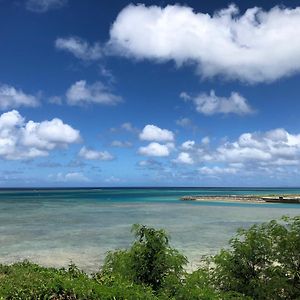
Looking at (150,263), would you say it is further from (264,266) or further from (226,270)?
(264,266)

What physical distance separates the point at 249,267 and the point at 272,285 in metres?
1.45

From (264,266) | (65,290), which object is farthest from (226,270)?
(65,290)

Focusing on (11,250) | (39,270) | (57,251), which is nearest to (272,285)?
(39,270)

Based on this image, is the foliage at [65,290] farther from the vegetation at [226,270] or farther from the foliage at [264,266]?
the foliage at [264,266]

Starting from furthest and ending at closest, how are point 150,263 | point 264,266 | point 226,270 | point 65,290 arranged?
point 150,263 → point 226,270 → point 264,266 → point 65,290

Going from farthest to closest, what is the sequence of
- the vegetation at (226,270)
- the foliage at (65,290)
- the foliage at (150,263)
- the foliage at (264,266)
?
the foliage at (150,263)
the foliage at (264,266)
the vegetation at (226,270)
the foliage at (65,290)

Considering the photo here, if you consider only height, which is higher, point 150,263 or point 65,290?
point 65,290

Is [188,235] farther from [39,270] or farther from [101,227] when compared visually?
[39,270]

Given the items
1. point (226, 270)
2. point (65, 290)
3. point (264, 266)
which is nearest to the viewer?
point (65, 290)

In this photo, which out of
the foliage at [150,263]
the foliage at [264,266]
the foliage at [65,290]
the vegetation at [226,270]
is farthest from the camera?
the foliage at [150,263]

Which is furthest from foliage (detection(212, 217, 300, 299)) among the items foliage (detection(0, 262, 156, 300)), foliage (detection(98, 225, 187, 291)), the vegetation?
foliage (detection(0, 262, 156, 300))

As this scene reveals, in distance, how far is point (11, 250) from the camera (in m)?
42.6

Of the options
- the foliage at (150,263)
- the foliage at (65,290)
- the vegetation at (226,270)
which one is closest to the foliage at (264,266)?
the vegetation at (226,270)

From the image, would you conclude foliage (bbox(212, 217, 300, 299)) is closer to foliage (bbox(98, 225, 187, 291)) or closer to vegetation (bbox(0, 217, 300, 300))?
vegetation (bbox(0, 217, 300, 300))
